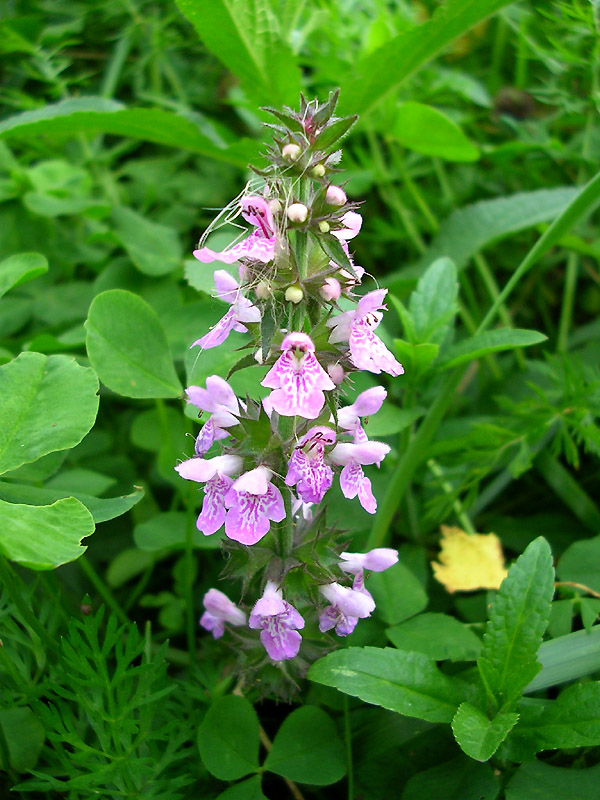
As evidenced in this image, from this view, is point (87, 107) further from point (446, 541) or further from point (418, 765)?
Answer: point (418, 765)

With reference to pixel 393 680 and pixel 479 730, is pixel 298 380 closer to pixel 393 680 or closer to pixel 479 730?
pixel 393 680

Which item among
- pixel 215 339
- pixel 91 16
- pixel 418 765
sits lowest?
pixel 418 765

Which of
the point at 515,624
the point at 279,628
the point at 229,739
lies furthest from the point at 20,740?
the point at 515,624

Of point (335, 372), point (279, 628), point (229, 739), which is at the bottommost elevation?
point (229, 739)

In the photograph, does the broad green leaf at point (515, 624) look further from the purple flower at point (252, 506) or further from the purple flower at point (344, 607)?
the purple flower at point (252, 506)

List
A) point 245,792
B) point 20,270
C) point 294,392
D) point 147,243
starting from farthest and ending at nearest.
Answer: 1. point 147,243
2. point 20,270
3. point 245,792
4. point 294,392

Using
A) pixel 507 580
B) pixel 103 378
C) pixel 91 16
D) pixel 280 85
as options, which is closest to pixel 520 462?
pixel 507 580

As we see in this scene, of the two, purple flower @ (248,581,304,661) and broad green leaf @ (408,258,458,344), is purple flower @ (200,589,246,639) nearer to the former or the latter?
purple flower @ (248,581,304,661)
